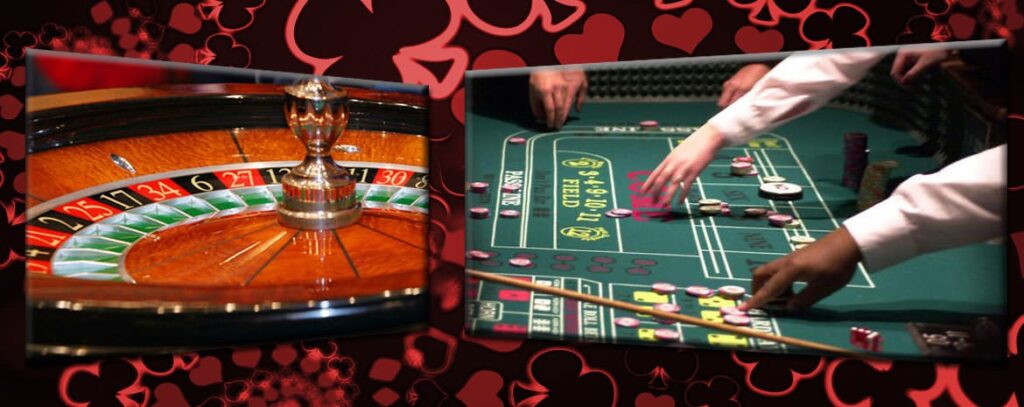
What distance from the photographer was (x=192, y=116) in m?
2.41

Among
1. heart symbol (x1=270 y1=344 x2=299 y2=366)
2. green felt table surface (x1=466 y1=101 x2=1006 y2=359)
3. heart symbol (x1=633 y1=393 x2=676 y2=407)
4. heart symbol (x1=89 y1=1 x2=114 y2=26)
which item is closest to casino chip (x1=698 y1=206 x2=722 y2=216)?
green felt table surface (x1=466 y1=101 x2=1006 y2=359)

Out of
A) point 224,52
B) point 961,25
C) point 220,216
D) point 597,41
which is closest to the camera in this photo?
point 961,25

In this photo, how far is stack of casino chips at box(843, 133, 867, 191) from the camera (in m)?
1.86

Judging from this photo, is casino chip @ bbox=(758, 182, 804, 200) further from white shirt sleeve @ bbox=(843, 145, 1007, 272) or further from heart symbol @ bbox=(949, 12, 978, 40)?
heart symbol @ bbox=(949, 12, 978, 40)

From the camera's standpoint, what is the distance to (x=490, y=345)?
81.2 inches

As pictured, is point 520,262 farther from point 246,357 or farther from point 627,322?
point 246,357

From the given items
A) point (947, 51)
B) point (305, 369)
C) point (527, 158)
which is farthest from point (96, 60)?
point (947, 51)

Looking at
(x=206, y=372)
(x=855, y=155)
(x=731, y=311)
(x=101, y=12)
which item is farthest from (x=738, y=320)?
(x=101, y=12)

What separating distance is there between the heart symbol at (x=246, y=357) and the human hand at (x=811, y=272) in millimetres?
904

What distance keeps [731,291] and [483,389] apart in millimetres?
517

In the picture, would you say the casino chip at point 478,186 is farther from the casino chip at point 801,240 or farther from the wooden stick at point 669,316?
the casino chip at point 801,240

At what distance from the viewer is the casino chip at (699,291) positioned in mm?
1946

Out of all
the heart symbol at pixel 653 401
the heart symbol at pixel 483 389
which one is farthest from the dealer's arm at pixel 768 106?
the heart symbol at pixel 483 389

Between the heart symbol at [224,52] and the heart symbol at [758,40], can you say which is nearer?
the heart symbol at [758,40]
